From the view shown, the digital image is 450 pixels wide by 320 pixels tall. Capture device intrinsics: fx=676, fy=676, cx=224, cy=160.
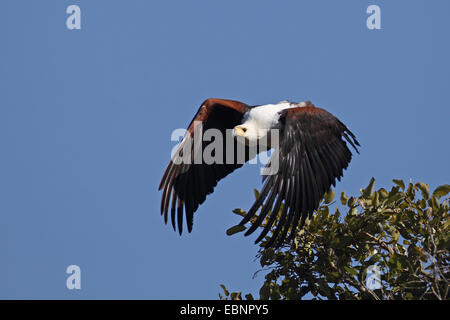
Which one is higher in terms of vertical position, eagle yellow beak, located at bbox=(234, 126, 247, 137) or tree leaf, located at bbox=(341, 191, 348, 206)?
eagle yellow beak, located at bbox=(234, 126, 247, 137)

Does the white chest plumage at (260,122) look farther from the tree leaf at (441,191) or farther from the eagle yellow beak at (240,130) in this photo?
the tree leaf at (441,191)

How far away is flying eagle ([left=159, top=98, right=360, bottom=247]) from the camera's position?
222 inches

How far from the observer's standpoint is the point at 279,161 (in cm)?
612

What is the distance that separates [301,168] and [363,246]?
1.07m

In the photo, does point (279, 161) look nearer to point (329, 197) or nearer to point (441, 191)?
point (329, 197)

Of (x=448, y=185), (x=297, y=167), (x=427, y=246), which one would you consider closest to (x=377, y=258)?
(x=427, y=246)

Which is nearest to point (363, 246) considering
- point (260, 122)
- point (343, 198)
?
point (343, 198)

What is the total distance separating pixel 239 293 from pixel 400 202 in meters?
1.48

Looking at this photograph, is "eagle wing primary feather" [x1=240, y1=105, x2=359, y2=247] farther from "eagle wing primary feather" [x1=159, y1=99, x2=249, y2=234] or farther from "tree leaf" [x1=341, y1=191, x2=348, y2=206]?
"eagle wing primary feather" [x1=159, y1=99, x2=249, y2=234]

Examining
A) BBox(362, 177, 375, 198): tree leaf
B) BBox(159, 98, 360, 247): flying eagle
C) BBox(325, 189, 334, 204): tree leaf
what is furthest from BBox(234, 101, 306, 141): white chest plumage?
BBox(362, 177, 375, 198): tree leaf

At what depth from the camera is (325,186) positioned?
603 cm

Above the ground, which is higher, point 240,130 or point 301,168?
point 240,130

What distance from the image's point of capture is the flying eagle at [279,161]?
563 centimetres
